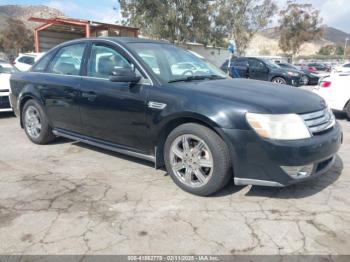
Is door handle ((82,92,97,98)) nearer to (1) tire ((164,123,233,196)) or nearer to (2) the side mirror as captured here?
(2) the side mirror

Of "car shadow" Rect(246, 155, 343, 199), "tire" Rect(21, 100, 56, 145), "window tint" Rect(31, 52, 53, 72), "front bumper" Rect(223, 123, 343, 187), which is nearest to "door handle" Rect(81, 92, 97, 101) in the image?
"tire" Rect(21, 100, 56, 145)

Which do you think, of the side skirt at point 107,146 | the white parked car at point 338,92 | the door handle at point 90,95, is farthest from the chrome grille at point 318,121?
the white parked car at point 338,92

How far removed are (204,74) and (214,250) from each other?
2.37 metres

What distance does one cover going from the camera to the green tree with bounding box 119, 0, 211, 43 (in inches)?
867

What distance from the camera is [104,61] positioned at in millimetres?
4613

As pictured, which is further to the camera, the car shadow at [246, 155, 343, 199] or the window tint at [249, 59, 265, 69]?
the window tint at [249, 59, 265, 69]

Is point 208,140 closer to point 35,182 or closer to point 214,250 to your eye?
point 214,250

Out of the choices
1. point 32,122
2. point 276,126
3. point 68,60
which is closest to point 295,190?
point 276,126

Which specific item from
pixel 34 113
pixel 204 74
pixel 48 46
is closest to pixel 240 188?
pixel 204 74

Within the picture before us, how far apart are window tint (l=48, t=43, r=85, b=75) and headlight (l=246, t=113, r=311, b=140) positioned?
2598 millimetres

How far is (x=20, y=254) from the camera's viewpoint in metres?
2.79

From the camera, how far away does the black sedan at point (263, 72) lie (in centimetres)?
1664

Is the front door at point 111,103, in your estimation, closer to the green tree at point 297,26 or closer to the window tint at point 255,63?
the window tint at point 255,63

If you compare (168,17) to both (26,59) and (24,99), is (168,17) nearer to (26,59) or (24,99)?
(26,59)
